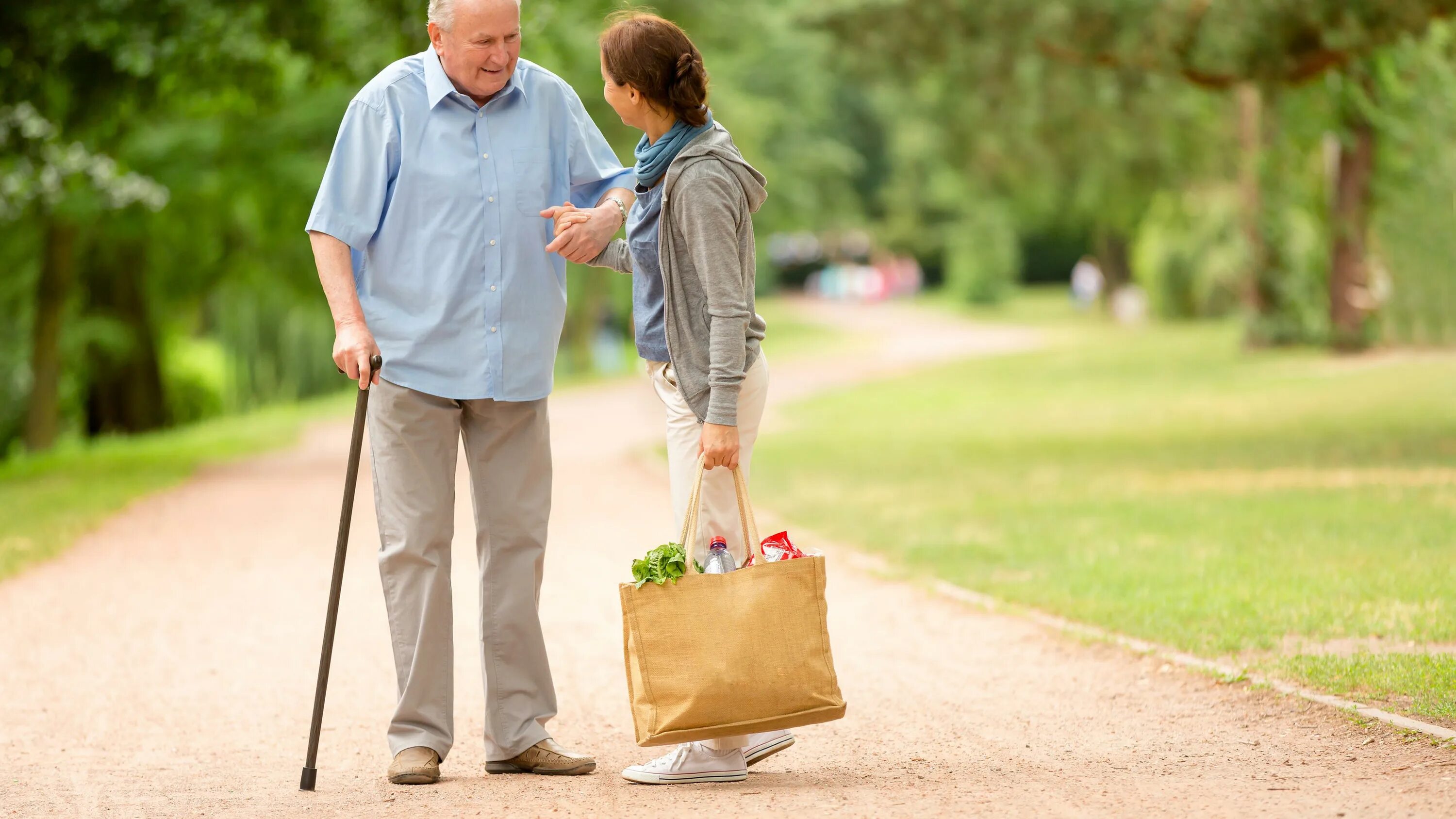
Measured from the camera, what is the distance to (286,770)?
4.77 metres

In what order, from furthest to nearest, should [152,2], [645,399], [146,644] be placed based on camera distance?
[645,399] < [152,2] < [146,644]

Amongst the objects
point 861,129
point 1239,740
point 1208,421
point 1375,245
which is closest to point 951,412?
point 1208,421

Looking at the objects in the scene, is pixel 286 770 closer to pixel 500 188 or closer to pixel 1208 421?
pixel 500 188

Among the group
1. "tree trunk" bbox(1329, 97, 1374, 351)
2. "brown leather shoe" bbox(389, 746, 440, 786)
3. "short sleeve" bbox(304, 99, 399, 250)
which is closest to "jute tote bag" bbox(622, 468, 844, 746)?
"brown leather shoe" bbox(389, 746, 440, 786)

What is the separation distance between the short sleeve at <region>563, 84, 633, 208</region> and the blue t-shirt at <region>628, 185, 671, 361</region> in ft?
1.03

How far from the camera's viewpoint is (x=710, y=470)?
166 inches

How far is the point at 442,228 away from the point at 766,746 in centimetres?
168

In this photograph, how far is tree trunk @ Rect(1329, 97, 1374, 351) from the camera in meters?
24.4

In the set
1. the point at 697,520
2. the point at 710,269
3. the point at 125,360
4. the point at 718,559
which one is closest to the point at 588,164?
the point at 710,269

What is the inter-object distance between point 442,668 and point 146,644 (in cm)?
311

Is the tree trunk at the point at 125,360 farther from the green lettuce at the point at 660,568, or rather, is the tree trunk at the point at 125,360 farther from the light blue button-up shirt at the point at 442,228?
the green lettuce at the point at 660,568

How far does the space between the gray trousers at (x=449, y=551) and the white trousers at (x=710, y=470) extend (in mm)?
458

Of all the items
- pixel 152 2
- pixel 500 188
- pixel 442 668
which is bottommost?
pixel 442 668

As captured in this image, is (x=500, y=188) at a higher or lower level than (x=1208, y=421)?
higher
